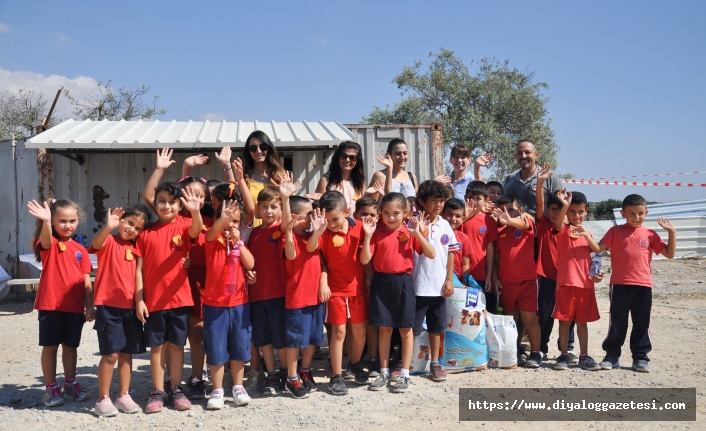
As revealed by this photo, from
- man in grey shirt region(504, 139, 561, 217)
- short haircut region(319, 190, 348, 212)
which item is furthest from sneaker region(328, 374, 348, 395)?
man in grey shirt region(504, 139, 561, 217)

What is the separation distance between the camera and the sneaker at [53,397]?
4027 mm

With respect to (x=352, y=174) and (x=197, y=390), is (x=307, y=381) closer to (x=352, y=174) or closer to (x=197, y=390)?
(x=197, y=390)

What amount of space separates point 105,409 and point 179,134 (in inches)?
212

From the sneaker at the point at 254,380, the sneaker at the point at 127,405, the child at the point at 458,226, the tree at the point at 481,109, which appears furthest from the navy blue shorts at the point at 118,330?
the tree at the point at 481,109

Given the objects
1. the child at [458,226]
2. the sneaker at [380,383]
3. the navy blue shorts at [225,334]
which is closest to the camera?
the navy blue shorts at [225,334]

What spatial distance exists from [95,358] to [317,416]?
2879 millimetres

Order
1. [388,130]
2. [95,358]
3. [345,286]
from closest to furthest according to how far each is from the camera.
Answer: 1. [345,286]
2. [95,358]
3. [388,130]

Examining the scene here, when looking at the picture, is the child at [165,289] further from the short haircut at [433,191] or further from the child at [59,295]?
the short haircut at [433,191]

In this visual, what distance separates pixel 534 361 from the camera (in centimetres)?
484

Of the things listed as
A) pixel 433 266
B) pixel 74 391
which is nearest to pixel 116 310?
pixel 74 391

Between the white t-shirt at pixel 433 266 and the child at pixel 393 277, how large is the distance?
111 millimetres

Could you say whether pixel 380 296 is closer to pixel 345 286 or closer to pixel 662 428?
pixel 345 286

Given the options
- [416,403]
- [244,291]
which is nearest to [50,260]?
[244,291]

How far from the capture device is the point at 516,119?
1834 centimetres
